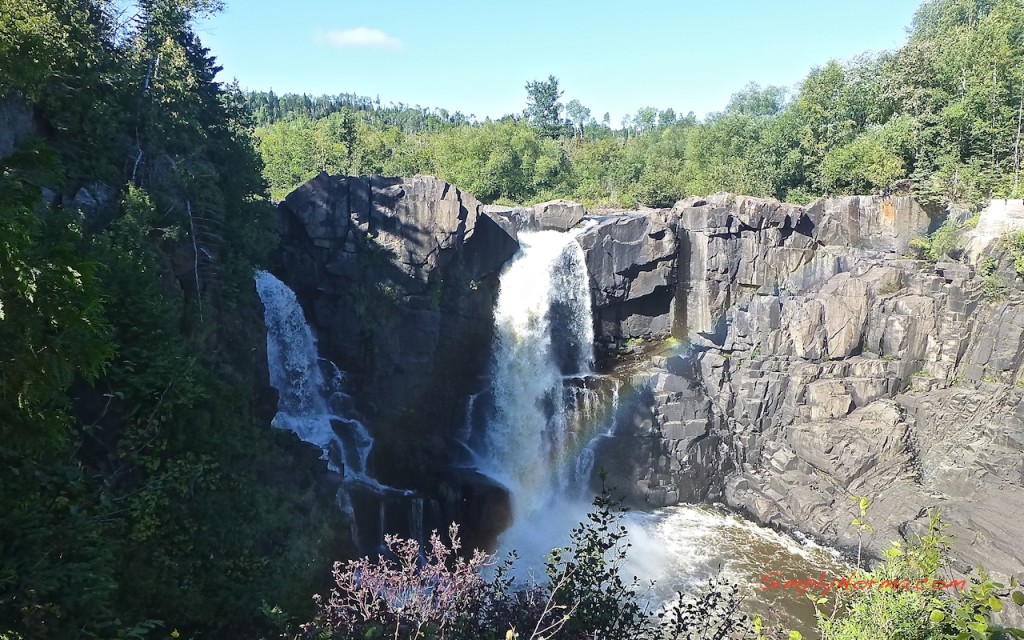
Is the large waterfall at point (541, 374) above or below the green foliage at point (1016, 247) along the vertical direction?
below

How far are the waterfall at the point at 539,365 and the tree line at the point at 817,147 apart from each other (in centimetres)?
1246

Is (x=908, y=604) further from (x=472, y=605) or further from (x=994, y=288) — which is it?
(x=994, y=288)

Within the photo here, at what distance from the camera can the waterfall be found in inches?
899

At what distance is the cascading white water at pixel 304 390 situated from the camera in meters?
19.2

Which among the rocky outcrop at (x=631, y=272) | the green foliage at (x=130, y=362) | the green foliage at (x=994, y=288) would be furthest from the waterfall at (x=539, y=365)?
the green foliage at (x=994, y=288)

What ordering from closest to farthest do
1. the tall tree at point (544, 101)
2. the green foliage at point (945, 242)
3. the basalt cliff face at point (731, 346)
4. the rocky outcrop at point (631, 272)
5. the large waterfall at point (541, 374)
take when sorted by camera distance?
1. the basalt cliff face at point (731, 346)
2. the green foliage at point (945, 242)
3. the large waterfall at point (541, 374)
4. the rocky outcrop at point (631, 272)
5. the tall tree at point (544, 101)

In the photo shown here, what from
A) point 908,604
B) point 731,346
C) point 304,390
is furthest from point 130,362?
point 731,346

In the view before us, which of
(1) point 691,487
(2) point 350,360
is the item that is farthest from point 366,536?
(1) point 691,487

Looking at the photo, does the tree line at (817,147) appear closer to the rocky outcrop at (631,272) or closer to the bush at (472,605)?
the rocky outcrop at (631,272)

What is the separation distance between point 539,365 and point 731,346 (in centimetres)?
732

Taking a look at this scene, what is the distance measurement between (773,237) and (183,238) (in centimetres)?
2036

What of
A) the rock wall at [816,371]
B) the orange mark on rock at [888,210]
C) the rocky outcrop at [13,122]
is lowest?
the rock wall at [816,371]

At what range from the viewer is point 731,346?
2375 cm

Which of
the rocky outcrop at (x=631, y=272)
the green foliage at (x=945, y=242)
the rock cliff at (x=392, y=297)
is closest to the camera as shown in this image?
the rock cliff at (x=392, y=297)
